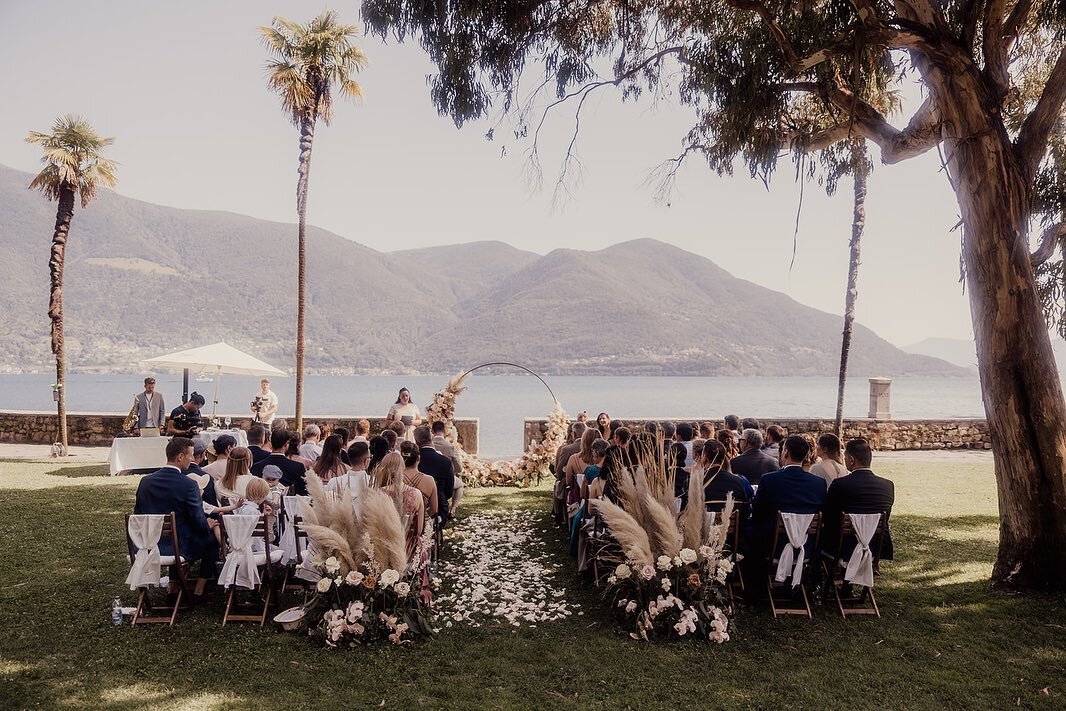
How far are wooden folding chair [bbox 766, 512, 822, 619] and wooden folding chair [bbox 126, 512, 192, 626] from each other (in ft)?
14.9

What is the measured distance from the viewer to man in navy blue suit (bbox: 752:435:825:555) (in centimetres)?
544

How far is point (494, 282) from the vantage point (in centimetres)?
19250

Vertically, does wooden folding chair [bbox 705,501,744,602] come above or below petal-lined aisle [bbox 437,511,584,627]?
above

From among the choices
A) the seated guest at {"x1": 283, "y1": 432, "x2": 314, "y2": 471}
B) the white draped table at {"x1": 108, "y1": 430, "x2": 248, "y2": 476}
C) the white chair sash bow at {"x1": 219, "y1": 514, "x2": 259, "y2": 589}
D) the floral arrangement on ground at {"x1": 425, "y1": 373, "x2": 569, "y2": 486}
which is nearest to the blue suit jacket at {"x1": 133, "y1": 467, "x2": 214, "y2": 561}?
the white chair sash bow at {"x1": 219, "y1": 514, "x2": 259, "y2": 589}

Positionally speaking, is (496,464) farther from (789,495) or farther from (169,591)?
(789,495)

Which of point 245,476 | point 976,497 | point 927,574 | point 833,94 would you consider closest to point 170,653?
point 245,476

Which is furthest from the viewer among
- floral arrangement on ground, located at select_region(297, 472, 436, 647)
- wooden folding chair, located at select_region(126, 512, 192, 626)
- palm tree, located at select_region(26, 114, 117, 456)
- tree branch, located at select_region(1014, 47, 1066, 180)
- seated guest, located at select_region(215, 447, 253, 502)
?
palm tree, located at select_region(26, 114, 117, 456)

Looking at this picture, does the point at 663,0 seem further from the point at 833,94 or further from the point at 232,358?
the point at 232,358

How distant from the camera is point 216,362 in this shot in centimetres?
1357

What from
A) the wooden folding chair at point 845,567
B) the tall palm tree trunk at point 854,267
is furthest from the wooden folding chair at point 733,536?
the tall palm tree trunk at point 854,267

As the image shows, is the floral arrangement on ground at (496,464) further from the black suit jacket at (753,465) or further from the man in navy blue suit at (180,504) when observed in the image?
the man in navy blue suit at (180,504)

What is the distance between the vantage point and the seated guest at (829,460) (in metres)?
6.16

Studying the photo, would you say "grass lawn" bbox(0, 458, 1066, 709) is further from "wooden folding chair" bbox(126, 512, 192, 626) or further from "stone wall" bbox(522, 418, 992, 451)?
"stone wall" bbox(522, 418, 992, 451)

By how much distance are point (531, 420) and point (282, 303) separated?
14439cm
